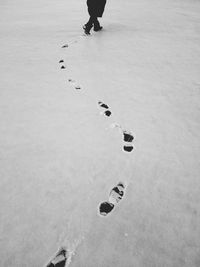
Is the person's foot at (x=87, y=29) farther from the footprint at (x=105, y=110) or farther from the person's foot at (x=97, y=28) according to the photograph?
the footprint at (x=105, y=110)

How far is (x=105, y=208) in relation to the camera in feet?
3.97

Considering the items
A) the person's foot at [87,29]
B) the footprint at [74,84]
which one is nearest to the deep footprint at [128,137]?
the footprint at [74,84]

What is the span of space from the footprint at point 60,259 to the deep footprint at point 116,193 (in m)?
0.35

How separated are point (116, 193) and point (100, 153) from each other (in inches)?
12.7

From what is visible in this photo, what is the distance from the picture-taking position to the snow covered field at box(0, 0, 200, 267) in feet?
3.56

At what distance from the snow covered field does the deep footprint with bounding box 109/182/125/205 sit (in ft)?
0.10

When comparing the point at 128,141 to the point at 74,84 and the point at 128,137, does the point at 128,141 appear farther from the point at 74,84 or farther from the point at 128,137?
the point at 74,84

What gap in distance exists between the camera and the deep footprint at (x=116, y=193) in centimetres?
125

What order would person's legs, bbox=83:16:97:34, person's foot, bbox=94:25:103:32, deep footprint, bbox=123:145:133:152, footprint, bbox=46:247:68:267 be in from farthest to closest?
person's foot, bbox=94:25:103:32 < person's legs, bbox=83:16:97:34 < deep footprint, bbox=123:145:133:152 < footprint, bbox=46:247:68:267

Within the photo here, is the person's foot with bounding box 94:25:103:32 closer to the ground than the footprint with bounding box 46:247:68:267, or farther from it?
farther from it

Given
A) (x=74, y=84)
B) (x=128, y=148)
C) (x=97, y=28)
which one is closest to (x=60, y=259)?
(x=128, y=148)

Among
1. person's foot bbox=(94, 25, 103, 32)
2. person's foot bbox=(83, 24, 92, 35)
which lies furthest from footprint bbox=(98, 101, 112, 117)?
person's foot bbox=(94, 25, 103, 32)

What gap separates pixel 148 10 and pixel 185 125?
3.83m

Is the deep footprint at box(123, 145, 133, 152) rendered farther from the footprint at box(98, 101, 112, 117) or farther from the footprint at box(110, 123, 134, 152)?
the footprint at box(98, 101, 112, 117)
